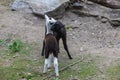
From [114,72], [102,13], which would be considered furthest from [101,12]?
[114,72]

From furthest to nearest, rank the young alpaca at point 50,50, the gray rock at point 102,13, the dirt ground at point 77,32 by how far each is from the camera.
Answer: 1. the gray rock at point 102,13
2. the dirt ground at point 77,32
3. the young alpaca at point 50,50

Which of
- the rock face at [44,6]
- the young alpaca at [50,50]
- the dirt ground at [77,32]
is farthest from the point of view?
the rock face at [44,6]

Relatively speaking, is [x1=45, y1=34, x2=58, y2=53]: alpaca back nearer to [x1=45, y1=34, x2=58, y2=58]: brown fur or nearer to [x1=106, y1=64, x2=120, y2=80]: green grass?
[x1=45, y1=34, x2=58, y2=58]: brown fur

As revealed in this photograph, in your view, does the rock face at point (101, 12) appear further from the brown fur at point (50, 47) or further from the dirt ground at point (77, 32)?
the brown fur at point (50, 47)

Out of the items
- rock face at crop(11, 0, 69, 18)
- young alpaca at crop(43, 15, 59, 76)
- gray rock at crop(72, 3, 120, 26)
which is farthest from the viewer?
rock face at crop(11, 0, 69, 18)

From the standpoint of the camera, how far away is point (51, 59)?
26.7 ft

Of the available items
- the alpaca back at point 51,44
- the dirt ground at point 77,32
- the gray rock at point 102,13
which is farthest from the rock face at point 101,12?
the alpaca back at point 51,44

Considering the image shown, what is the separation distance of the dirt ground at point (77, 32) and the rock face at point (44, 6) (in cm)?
21

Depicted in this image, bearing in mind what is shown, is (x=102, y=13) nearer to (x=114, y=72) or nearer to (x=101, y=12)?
(x=101, y=12)

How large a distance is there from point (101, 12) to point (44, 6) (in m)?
1.80

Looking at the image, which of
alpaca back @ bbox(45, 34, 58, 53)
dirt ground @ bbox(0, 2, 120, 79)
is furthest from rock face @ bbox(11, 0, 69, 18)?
alpaca back @ bbox(45, 34, 58, 53)

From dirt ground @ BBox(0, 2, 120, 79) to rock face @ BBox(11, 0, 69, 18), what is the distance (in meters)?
0.21

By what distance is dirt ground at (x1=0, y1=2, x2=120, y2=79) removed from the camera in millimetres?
8805

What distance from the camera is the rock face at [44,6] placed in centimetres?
1075
